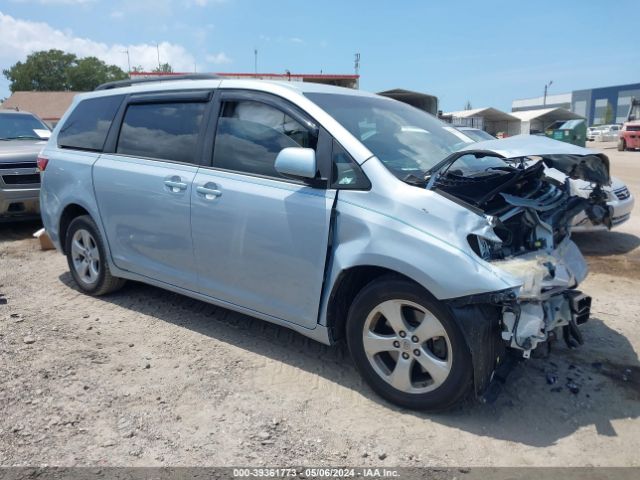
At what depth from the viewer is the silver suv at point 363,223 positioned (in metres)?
2.93

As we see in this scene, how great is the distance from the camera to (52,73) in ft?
237

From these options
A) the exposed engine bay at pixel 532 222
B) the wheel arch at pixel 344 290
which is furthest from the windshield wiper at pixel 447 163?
the wheel arch at pixel 344 290

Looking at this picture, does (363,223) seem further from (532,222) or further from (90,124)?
(90,124)

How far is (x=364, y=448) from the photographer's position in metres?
2.88

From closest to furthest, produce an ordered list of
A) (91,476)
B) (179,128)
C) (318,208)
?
1. (91,476)
2. (318,208)
3. (179,128)

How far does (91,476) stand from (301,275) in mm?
1595

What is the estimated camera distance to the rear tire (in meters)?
4.97

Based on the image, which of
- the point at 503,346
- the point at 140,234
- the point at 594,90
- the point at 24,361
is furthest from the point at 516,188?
the point at 594,90

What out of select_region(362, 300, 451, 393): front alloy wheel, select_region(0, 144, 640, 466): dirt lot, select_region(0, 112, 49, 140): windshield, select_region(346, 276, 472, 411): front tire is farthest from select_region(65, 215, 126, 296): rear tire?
select_region(0, 112, 49, 140): windshield

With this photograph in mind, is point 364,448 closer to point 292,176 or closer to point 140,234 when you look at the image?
point 292,176

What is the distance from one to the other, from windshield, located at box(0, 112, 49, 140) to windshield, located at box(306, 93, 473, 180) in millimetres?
7251

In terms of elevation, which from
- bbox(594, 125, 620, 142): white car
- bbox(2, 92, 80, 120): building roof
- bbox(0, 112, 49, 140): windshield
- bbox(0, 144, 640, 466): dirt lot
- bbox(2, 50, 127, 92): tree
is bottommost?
bbox(0, 144, 640, 466): dirt lot

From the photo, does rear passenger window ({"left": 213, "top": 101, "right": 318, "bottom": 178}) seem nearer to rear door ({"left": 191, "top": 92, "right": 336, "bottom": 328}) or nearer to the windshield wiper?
rear door ({"left": 191, "top": 92, "right": 336, "bottom": 328})

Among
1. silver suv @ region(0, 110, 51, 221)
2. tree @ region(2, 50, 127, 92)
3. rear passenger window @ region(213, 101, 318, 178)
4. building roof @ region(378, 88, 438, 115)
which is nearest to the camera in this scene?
rear passenger window @ region(213, 101, 318, 178)
